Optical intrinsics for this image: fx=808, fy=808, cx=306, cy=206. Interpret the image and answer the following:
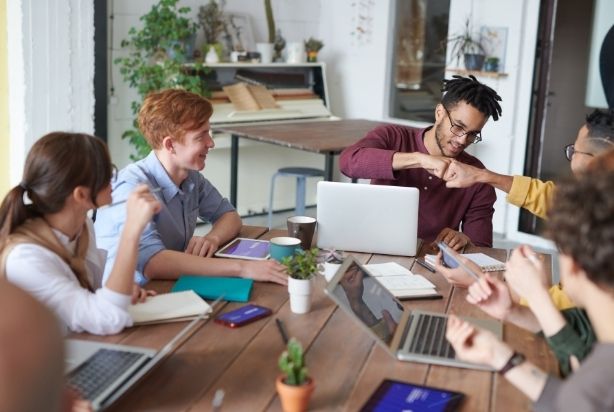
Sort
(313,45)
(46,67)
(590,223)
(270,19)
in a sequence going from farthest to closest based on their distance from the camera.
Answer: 1. (313,45)
2. (270,19)
3. (46,67)
4. (590,223)

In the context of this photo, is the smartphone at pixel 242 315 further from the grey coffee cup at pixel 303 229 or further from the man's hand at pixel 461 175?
the man's hand at pixel 461 175

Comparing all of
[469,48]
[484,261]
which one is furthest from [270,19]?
[484,261]

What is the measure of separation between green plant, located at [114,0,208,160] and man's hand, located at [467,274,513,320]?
356 cm

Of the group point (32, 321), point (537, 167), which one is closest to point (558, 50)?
point (537, 167)

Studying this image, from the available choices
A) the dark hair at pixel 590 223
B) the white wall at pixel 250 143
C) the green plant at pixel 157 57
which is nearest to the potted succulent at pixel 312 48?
the white wall at pixel 250 143

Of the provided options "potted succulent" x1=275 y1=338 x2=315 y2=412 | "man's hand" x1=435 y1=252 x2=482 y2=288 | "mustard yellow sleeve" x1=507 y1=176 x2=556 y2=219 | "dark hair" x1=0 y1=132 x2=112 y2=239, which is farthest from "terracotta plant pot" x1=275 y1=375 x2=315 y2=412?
"mustard yellow sleeve" x1=507 y1=176 x2=556 y2=219

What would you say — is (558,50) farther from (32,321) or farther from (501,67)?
(32,321)

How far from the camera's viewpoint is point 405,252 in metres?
2.66

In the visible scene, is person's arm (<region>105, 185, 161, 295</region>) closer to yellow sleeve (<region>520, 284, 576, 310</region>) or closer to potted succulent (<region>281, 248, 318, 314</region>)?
potted succulent (<region>281, 248, 318, 314</region>)

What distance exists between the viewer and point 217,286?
221 cm

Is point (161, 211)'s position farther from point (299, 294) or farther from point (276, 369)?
point (276, 369)

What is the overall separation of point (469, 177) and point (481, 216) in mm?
405

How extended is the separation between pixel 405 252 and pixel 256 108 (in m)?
3.20

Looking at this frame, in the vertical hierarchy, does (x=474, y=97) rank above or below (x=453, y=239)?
above
